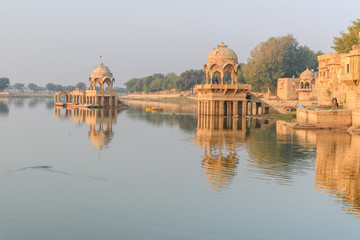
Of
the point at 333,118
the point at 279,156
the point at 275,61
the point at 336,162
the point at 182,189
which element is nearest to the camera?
the point at 182,189

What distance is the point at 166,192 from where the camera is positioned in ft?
75.3

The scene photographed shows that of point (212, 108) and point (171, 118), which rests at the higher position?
point (212, 108)

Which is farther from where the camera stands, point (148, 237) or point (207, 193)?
point (207, 193)

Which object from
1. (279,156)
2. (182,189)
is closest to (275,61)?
(279,156)

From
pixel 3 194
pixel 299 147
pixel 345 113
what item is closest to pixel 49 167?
pixel 3 194

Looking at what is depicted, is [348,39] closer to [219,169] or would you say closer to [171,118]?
[171,118]

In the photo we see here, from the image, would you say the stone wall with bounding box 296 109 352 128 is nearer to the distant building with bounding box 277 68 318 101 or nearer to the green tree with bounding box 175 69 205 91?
the distant building with bounding box 277 68 318 101

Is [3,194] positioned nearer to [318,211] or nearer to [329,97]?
[318,211]

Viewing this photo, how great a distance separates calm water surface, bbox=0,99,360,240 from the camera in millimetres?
17594

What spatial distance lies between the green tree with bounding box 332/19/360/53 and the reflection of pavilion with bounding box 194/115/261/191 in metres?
22.8

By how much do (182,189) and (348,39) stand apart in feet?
199

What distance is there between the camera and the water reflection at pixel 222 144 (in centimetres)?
2673

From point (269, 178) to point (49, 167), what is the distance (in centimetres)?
1417

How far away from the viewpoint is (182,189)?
931 inches
